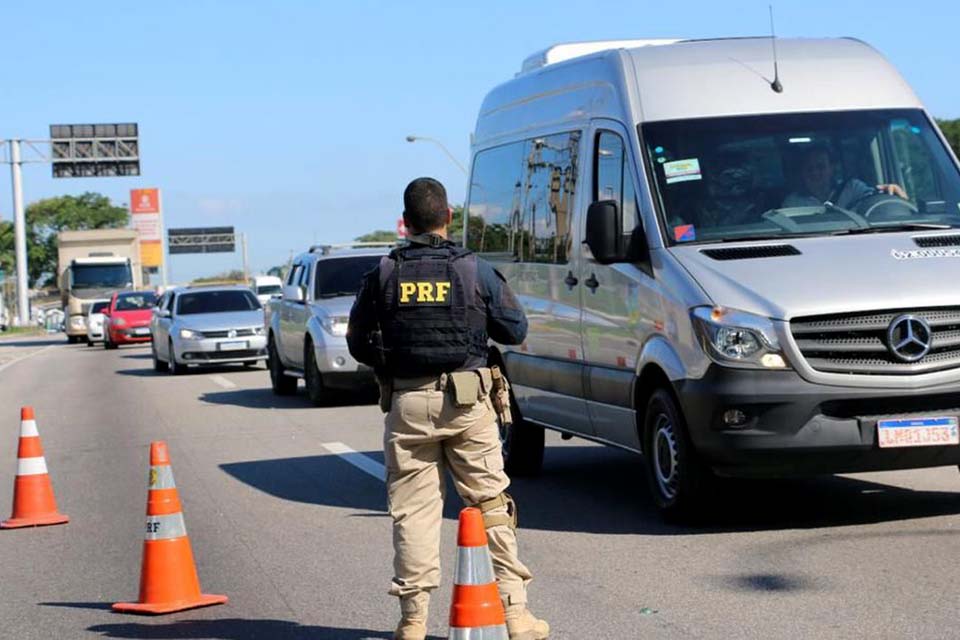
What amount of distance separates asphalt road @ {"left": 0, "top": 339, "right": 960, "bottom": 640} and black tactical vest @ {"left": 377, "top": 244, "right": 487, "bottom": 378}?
1258 mm

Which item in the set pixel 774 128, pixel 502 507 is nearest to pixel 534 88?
pixel 774 128

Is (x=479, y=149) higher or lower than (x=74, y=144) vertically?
lower

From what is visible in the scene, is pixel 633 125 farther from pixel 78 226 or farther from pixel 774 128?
pixel 78 226

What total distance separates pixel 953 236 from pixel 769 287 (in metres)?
1.22

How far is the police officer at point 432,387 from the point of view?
6281 millimetres

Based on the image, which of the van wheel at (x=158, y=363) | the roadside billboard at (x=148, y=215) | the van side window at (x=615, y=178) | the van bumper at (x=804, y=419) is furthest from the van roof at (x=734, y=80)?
the roadside billboard at (x=148, y=215)

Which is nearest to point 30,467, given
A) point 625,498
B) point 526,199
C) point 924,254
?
point 526,199

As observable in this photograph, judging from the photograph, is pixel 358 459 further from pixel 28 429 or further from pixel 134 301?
pixel 134 301

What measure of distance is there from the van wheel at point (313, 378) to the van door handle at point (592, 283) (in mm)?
9986

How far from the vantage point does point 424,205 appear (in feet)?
21.0

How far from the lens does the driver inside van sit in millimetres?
9484

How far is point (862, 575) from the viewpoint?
7.69 meters

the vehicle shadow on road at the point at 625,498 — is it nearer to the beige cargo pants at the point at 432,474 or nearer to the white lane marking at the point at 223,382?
the beige cargo pants at the point at 432,474

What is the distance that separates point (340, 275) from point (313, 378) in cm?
138
